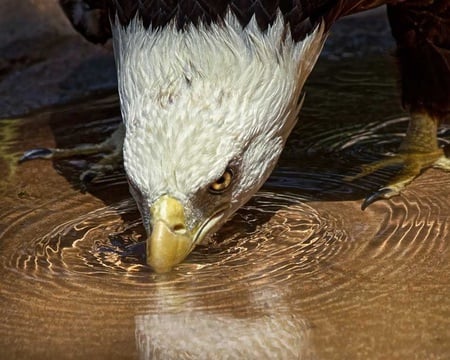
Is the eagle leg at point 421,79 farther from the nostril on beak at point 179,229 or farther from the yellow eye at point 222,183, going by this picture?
the nostril on beak at point 179,229

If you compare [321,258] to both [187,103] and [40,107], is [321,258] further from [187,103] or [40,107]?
[40,107]

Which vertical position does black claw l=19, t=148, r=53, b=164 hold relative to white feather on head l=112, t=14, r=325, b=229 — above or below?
above

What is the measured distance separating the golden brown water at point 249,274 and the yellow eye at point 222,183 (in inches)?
10.7

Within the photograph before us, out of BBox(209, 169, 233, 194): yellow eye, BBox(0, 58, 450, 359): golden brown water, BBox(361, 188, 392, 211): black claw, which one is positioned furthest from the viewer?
BBox(361, 188, 392, 211): black claw

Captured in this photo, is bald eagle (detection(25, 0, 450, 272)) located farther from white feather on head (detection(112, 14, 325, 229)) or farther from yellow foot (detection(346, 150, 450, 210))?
yellow foot (detection(346, 150, 450, 210))

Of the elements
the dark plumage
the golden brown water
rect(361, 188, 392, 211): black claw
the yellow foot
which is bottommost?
the golden brown water

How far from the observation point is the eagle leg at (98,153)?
15.8 feet

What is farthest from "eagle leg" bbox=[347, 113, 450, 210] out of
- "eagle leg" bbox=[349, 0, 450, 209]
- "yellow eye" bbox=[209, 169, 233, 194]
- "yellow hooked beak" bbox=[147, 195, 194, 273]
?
"yellow hooked beak" bbox=[147, 195, 194, 273]

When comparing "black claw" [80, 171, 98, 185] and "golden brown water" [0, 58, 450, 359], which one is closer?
"golden brown water" [0, 58, 450, 359]

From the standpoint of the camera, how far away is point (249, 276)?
11.7 ft

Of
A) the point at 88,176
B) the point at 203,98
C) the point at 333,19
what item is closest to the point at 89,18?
the point at 88,176

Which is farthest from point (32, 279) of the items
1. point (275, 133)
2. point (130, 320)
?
point (275, 133)

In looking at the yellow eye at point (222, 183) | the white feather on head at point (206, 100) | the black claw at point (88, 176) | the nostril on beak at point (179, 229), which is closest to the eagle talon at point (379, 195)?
the white feather on head at point (206, 100)

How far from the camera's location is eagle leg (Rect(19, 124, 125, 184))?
15.8ft
